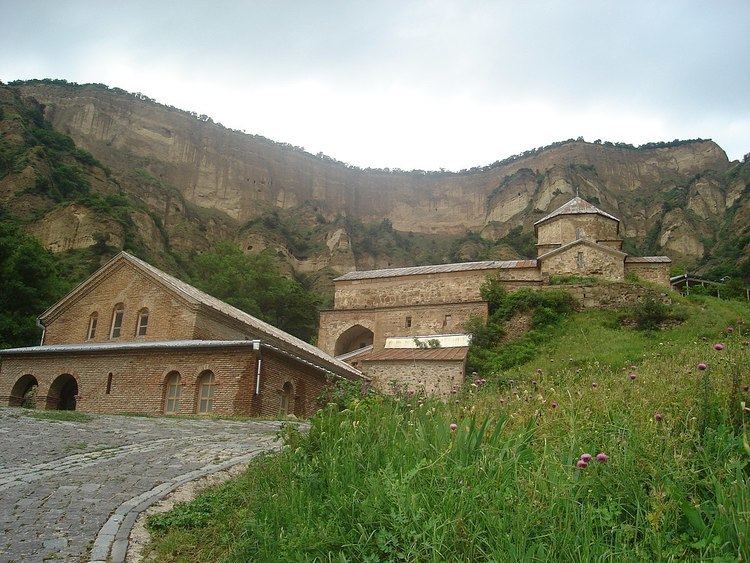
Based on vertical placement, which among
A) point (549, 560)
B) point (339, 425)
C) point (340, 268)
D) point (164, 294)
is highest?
point (340, 268)

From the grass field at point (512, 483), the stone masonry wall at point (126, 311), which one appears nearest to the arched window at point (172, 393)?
the stone masonry wall at point (126, 311)

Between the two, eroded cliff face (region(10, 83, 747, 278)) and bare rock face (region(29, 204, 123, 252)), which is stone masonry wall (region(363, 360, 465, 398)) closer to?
bare rock face (region(29, 204, 123, 252))

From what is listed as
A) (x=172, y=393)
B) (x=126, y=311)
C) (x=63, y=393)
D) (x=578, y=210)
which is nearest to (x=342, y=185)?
(x=578, y=210)

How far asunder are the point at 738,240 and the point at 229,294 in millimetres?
51630

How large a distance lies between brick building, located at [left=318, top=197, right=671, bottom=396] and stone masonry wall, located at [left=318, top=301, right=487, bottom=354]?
0.06 m

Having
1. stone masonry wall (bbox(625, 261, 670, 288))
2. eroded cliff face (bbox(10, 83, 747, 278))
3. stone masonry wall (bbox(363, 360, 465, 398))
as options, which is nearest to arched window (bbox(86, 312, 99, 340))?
stone masonry wall (bbox(363, 360, 465, 398))

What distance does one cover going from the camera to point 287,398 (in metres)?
21.8

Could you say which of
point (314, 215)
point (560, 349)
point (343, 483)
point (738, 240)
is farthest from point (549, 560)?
point (314, 215)

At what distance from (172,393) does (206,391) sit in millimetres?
1250

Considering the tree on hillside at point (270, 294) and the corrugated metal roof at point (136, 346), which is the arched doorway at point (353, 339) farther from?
the corrugated metal roof at point (136, 346)

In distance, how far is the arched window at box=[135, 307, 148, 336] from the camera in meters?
23.7

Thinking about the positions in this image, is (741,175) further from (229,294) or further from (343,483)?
A: (343,483)

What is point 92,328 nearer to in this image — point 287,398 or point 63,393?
point 63,393

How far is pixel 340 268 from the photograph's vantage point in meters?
83.3
